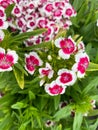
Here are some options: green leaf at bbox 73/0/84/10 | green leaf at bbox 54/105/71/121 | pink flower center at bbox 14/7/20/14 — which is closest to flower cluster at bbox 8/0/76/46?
pink flower center at bbox 14/7/20/14

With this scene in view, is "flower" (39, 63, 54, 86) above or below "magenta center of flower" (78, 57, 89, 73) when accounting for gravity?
below

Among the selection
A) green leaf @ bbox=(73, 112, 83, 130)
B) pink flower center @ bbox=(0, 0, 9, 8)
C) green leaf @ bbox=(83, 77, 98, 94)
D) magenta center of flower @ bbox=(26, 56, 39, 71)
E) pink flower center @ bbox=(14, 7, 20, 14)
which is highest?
pink flower center @ bbox=(0, 0, 9, 8)

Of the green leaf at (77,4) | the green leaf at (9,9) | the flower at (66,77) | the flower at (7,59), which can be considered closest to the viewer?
the flower at (7,59)

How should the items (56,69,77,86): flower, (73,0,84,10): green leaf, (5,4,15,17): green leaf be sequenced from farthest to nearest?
(73,0,84,10): green leaf < (5,4,15,17): green leaf < (56,69,77,86): flower

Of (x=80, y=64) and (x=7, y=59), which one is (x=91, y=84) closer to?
(x=80, y=64)

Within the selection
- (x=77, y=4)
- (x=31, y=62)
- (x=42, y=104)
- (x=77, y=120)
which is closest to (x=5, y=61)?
(x=31, y=62)

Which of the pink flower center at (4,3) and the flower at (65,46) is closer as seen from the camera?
the flower at (65,46)

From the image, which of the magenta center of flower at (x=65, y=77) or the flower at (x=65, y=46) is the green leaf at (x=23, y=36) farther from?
the magenta center of flower at (x=65, y=77)

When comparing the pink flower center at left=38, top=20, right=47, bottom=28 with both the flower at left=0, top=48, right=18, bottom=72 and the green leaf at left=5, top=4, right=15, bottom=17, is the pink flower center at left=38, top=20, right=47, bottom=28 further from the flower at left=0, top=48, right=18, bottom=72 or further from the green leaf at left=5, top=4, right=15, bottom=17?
the flower at left=0, top=48, right=18, bottom=72

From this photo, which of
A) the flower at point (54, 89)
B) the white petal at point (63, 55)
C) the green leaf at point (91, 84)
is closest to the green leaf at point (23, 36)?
the white petal at point (63, 55)
